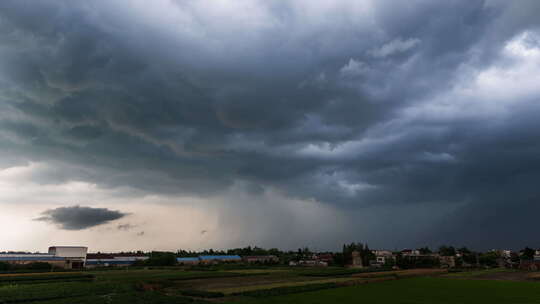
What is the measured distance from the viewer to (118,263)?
164000mm

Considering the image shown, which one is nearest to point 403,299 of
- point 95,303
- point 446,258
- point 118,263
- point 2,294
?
point 95,303

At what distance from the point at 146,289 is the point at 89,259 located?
400ft

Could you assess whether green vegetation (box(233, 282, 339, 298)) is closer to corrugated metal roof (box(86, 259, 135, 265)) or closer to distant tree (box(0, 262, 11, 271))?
distant tree (box(0, 262, 11, 271))

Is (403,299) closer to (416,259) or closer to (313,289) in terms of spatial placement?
(313,289)

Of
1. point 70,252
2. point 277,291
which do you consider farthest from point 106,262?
point 277,291

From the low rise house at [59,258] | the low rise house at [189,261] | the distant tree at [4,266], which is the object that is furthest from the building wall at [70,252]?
the low rise house at [189,261]

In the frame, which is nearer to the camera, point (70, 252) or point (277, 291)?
point (277, 291)

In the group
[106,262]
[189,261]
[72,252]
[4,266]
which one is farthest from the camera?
[189,261]

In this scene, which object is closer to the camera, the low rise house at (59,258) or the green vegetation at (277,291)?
the green vegetation at (277,291)

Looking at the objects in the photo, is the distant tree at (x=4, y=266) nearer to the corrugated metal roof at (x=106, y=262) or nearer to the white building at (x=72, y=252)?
the white building at (x=72, y=252)

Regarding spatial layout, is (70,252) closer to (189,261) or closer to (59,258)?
(59,258)

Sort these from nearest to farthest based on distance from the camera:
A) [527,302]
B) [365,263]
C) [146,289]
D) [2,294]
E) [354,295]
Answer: [527,302]
[2,294]
[354,295]
[146,289]
[365,263]

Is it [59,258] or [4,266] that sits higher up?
[59,258]

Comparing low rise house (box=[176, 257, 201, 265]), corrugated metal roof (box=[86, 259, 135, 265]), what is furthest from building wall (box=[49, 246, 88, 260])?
low rise house (box=[176, 257, 201, 265])
